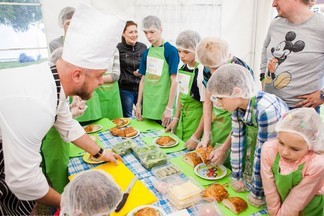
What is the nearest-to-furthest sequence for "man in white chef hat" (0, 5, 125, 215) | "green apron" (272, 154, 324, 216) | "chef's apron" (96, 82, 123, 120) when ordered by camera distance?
"man in white chef hat" (0, 5, 125, 215), "green apron" (272, 154, 324, 216), "chef's apron" (96, 82, 123, 120)

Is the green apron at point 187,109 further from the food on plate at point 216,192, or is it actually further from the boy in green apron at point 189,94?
the food on plate at point 216,192

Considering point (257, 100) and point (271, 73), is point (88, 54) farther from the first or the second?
point (271, 73)

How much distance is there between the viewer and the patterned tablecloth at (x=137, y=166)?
58.7 inches

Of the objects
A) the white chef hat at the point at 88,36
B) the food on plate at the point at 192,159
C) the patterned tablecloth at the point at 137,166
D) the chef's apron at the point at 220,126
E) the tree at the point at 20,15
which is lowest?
A: the patterned tablecloth at the point at 137,166

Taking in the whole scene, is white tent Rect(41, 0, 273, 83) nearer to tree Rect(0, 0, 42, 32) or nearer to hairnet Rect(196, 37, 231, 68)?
tree Rect(0, 0, 42, 32)

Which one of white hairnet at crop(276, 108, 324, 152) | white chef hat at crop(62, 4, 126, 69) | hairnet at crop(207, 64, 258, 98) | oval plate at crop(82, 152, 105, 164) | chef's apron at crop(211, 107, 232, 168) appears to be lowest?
oval plate at crop(82, 152, 105, 164)

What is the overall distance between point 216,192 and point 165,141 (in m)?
0.81

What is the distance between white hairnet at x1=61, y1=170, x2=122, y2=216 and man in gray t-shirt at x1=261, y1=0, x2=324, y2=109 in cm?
190

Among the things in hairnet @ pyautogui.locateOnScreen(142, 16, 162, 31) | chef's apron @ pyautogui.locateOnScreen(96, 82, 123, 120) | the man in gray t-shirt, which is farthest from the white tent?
the man in gray t-shirt

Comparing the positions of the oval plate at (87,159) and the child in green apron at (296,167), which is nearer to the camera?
the child in green apron at (296,167)

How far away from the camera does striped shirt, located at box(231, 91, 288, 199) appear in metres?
1.45

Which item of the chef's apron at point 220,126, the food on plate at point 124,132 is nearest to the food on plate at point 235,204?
the chef's apron at point 220,126

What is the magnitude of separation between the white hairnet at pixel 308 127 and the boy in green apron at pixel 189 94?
→ 39.8 inches

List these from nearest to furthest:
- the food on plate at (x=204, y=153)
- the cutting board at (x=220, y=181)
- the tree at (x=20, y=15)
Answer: the cutting board at (x=220, y=181) → the food on plate at (x=204, y=153) → the tree at (x=20, y=15)
